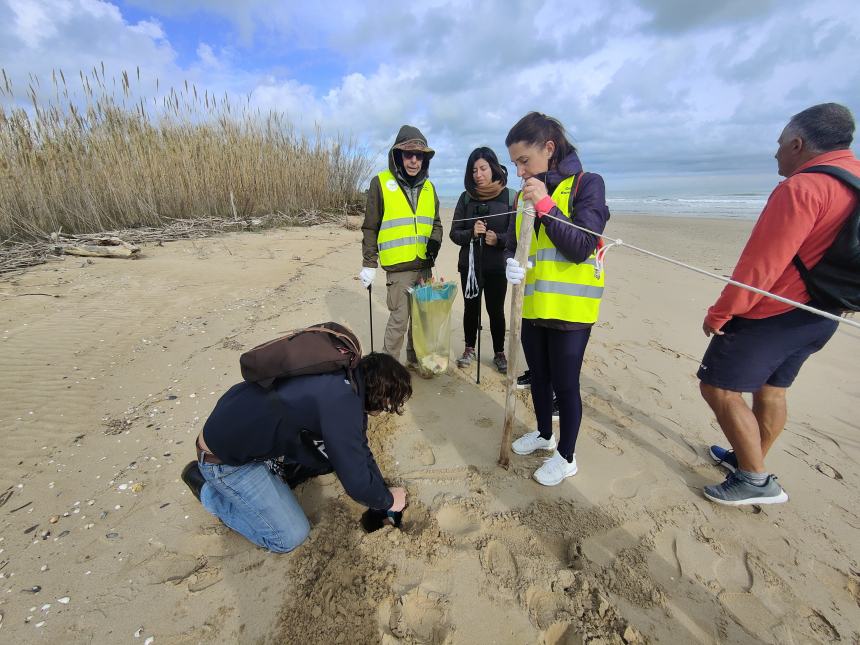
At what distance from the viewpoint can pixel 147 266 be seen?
5.98 meters

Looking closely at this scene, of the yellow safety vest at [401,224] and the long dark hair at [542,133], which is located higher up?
the long dark hair at [542,133]

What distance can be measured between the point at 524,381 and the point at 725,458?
1512 mm

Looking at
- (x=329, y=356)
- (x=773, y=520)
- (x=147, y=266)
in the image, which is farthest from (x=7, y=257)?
(x=773, y=520)

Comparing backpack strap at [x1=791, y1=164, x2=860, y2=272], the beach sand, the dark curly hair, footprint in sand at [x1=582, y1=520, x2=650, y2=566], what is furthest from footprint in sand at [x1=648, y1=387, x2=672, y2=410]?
the dark curly hair

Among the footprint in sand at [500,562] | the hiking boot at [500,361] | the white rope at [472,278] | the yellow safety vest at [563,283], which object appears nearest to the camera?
the footprint in sand at [500,562]

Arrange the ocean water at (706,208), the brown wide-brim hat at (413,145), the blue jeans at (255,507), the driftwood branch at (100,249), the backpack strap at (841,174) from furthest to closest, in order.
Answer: the ocean water at (706,208) → the driftwood branch at (100,249) → the brown wide-brim hat at (413,145) → the blue jeans at (255,507) → the backpack strap at (841,174)

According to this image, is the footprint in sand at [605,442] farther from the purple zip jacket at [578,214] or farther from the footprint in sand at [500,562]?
the purple zip jacket at [578,214]

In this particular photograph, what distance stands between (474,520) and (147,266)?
6204mm

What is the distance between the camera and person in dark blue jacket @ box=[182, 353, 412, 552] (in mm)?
1717

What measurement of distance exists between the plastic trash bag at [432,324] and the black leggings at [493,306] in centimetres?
34

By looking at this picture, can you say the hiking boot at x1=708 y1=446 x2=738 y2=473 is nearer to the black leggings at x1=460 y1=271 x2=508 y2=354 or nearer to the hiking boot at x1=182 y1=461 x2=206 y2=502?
the black leggings at x1=460 y1=271 x2=508 y2=354

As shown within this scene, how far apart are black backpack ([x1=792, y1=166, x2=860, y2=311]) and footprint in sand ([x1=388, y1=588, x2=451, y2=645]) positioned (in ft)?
7.01

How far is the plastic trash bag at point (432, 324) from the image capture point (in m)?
3.30

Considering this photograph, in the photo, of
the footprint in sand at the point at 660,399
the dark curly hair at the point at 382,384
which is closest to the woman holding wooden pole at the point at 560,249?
the dark curly hair at the point at 382,384
